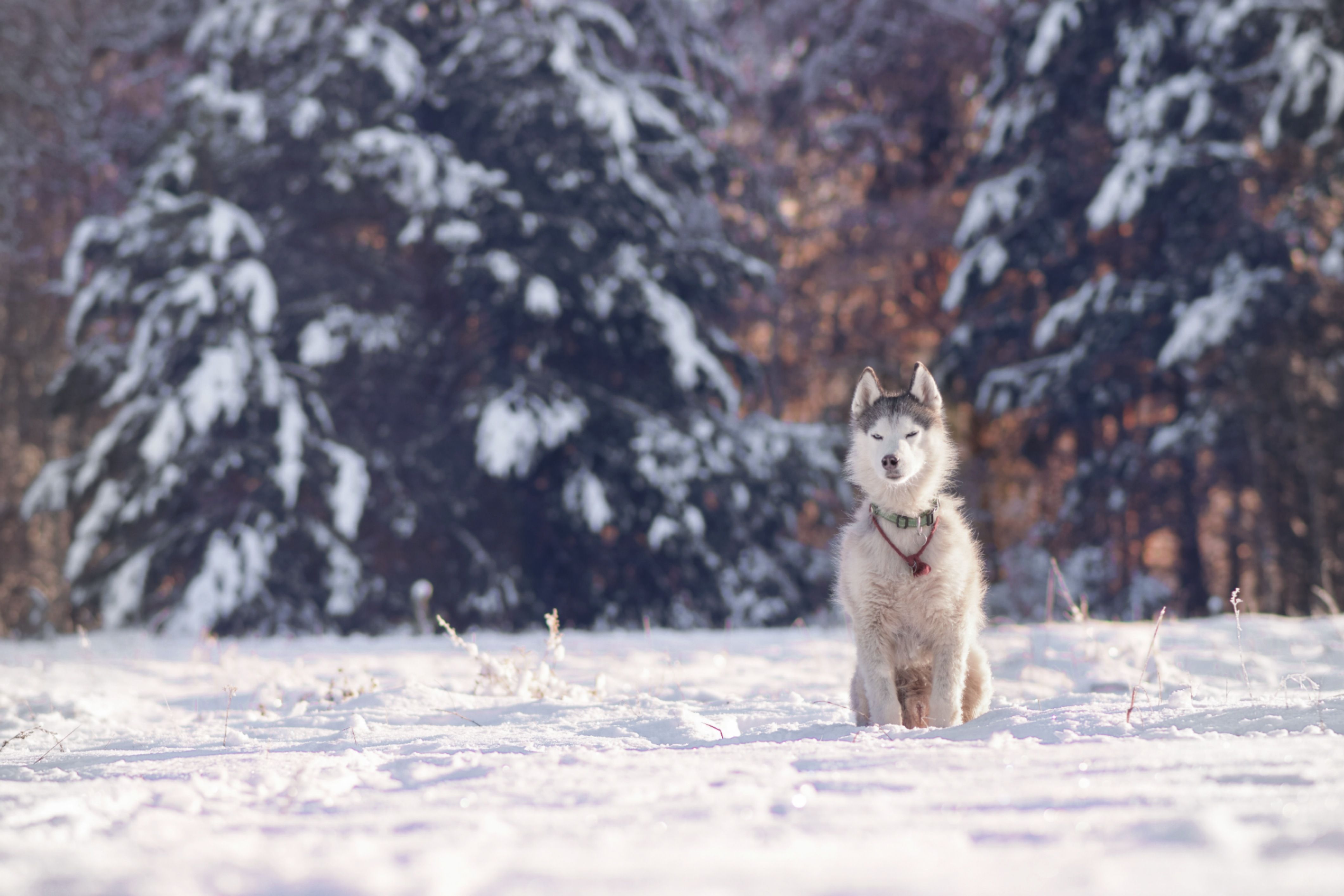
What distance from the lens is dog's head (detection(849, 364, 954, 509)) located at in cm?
446

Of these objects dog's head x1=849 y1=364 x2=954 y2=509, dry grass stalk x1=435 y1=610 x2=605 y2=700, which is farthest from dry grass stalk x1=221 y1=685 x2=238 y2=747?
dog's head x1=849 y1=364 x2=954 y2=509

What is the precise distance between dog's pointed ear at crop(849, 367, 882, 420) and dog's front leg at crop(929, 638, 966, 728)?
1.25 metres

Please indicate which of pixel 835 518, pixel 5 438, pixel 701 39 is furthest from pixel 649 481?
pixel 5 438

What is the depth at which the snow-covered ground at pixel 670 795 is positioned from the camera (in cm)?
199

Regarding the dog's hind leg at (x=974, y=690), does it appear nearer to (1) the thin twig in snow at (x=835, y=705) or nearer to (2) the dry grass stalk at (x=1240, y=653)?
(1) the thin twig in snow at (x=835, y=705)

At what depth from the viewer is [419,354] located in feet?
43.9

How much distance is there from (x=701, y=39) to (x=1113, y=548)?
33.2ft

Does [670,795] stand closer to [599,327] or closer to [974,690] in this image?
[974,690]

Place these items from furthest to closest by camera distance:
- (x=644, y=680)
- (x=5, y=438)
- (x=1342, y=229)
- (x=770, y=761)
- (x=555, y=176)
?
(x=5, y=438), (x=555, y=176), (x=1342, y=229), (x=644, y=680), (x=770, y=761)

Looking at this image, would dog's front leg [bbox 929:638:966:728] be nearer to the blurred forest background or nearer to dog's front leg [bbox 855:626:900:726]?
dog's front leg [bbox 855:626:900:726]

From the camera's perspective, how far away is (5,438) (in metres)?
17.0

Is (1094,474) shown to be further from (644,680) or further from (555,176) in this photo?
(644,680)

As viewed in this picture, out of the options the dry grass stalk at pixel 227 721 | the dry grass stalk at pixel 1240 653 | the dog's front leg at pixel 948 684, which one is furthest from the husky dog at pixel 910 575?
the dry grass stalk at pixel 227 721

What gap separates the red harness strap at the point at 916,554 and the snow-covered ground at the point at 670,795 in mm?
681
